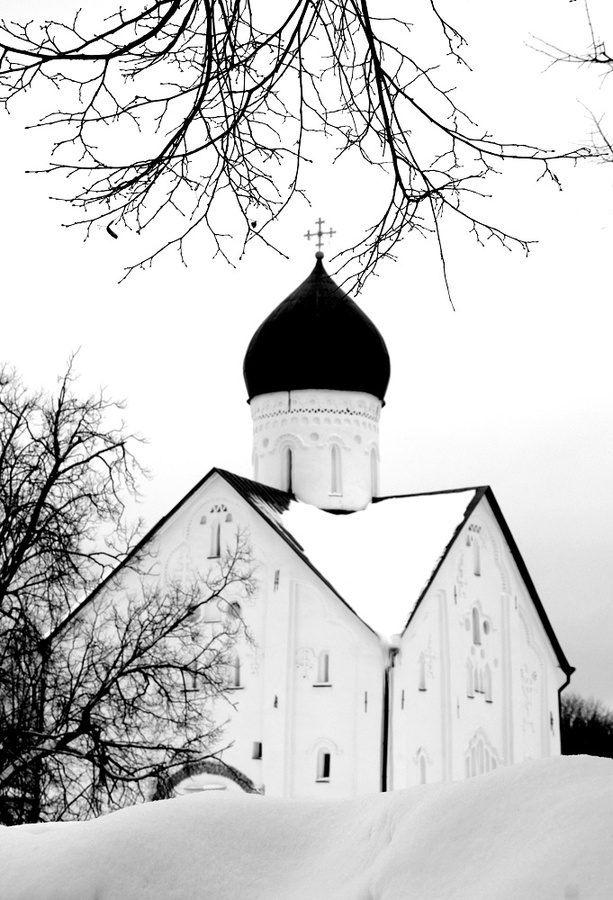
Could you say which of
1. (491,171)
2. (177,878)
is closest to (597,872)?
(177,878)

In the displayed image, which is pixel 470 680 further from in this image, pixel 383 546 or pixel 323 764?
pixel 323 764

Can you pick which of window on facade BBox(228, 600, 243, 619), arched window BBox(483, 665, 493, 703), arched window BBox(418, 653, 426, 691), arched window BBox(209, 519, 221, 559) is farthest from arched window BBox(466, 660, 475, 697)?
arched window BBox(209, 519, 221, 559)

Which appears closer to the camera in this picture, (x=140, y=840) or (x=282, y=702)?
(x=140, y=840)

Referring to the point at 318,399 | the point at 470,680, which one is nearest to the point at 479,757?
the point at 470,680

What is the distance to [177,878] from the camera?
2592mm

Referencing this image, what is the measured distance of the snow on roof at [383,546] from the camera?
688 inches

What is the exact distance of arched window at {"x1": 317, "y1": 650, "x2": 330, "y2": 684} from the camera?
17203mm

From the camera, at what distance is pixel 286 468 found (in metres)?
21.3

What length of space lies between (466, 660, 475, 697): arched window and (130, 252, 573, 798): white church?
37 millimetres

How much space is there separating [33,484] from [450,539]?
8727mm

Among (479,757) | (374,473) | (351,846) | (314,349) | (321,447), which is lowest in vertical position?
(351,846)

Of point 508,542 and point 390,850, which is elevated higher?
point 508,542

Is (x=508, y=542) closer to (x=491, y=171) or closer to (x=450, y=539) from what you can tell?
(x=450, y=539)

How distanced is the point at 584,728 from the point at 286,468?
35961 mm
